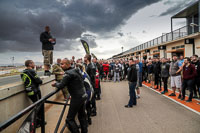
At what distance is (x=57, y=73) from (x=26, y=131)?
442cm

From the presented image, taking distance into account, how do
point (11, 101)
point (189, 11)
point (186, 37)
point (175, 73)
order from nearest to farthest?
point (11, 101)
point (175, 73)
point (186, 37)
point (189, 11)

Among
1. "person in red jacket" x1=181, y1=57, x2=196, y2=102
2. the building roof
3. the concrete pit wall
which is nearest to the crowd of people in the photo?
"person in red jacket" x1=181, y1=57, x2=196, y2=102

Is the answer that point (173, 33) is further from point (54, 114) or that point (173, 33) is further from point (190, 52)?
point (54, 114)

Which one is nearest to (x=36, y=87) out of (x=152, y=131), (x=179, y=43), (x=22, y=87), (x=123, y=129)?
(x=22, y=87)

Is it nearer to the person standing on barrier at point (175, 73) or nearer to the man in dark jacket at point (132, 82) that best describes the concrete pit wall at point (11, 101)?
the man in dark jacket at point (132, 82)

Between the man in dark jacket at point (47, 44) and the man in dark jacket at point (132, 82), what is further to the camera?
the man in dark jacket at point (47, 44)

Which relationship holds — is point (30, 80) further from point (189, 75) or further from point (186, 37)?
point (186, 37)

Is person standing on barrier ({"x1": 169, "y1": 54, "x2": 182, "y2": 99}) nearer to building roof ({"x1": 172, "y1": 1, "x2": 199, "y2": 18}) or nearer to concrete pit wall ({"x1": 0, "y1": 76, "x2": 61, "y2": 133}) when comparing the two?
concrete pit wall ({"x1": 0, "y1": 76, "x2": 61, "y2": 133})

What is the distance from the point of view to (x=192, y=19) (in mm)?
22781

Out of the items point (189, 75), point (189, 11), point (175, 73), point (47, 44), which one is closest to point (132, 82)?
point (189, 75)

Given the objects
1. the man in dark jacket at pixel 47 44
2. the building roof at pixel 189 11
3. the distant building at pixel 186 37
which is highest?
the building roof at pixel 189 11

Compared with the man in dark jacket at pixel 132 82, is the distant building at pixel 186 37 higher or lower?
higher

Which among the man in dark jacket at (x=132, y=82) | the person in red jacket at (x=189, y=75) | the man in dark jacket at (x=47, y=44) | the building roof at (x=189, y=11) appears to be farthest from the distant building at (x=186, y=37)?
the man in dark jacket at (x=47, y=44)

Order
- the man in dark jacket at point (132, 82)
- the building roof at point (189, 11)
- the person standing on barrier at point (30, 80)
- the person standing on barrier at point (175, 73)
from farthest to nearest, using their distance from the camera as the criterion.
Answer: the building roof at point (189, 11)
the person standing on barrier at point (175, 73)
the man in dark jacket at point (132, 82)
the person standing on barrier at point (30, 80)
